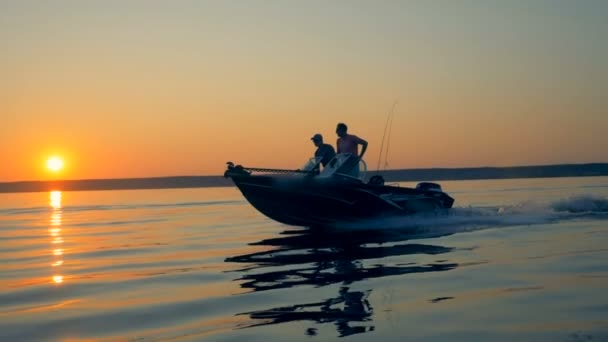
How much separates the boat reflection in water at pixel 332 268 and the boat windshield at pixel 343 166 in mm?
1594

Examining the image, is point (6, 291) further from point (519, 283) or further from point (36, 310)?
point (519, 283)

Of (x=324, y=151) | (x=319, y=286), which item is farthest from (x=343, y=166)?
(x=319, y=286)

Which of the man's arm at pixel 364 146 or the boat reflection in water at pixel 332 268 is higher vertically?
the man's arm at pixel 364 146

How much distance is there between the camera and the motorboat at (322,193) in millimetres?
19188

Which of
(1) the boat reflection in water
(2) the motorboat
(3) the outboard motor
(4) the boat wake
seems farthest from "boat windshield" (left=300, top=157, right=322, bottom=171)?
A: (3) the outboard motor

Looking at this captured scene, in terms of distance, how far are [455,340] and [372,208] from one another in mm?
13567

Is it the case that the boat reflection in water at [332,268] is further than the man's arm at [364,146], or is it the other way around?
the man's arm at [364,146]

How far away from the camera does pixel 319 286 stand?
388 inches

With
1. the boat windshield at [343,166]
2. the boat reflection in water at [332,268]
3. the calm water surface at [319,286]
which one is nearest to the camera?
the calm water surface at [319,286]

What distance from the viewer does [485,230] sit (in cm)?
1862

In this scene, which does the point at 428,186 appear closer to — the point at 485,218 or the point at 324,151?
the point at 485,218

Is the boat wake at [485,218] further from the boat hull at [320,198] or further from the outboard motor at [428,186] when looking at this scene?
the outboard motor at [428,186]

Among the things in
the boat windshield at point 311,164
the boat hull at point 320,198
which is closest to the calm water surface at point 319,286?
the boat hull at point 320,198

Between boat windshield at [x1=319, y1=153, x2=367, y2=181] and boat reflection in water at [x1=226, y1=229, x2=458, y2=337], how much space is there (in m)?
1.59
